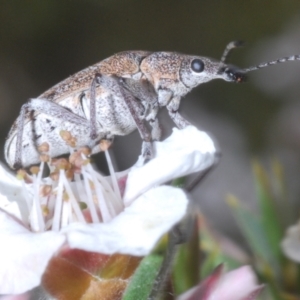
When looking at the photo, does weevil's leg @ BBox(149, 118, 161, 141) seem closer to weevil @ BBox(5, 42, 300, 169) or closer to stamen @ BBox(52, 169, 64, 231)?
weevil @ BBox(5, 42, 300, 169)

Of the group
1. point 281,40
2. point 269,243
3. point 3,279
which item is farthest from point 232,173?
point 3,279

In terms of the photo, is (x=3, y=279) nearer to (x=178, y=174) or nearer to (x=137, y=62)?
(x=178, y=174)

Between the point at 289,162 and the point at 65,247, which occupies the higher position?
the point at 65,247

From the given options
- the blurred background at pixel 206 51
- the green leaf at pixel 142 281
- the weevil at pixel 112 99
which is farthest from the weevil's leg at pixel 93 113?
the blurred background at pixel 206 51

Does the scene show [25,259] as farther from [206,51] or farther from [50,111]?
[206,51]

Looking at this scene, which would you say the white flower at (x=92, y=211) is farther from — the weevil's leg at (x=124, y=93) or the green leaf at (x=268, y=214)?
the green leaf at (x=268, y=214)

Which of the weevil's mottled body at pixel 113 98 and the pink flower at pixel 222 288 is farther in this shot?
the weevil's mottled body at pixel 113 98

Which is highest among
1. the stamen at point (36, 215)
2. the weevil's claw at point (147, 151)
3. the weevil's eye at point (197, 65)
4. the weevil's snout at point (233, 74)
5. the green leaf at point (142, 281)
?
the weevil's eye at point (197, 65)
